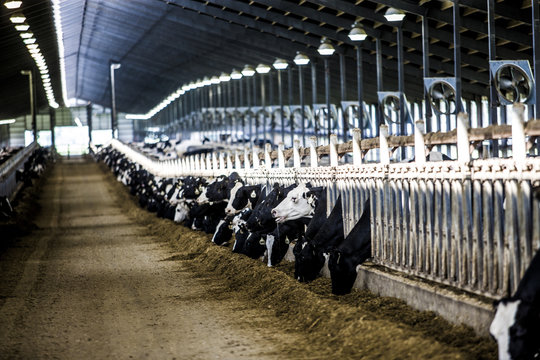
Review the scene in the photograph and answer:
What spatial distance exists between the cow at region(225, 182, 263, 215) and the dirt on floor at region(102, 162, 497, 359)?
2.40 meters

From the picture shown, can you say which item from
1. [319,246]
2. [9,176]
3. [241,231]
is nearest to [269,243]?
[241,231]

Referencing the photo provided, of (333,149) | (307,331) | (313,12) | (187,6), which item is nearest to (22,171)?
(187,6)

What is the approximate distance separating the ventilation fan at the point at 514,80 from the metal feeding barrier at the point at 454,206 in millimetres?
7357

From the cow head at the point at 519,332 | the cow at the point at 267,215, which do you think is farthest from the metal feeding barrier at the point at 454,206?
the cow at the point at 267,215

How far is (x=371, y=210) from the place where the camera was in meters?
10.8

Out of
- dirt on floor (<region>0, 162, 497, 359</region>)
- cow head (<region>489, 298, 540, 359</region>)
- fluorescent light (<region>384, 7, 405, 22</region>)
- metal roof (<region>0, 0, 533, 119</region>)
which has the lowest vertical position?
dirt on floor (<region>0, 162, 497, 359</region>)

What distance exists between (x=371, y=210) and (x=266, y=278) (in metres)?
1.98

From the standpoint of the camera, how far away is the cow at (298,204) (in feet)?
40.5

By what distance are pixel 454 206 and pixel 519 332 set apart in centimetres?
245

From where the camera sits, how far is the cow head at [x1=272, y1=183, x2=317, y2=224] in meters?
12.4

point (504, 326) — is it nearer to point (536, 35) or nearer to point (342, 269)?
point (342, 269)

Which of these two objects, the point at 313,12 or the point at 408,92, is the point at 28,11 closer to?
the point at 313,12

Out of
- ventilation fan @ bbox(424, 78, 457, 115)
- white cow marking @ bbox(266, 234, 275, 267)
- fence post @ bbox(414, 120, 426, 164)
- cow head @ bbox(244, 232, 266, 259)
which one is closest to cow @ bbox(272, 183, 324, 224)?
white cow marking @ bbox(266, 234, 275, 267)

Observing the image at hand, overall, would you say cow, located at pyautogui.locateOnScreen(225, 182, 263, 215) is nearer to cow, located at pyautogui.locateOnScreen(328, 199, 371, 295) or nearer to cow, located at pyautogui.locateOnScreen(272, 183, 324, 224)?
cow, located at pyautogui.locateOnScreen(272, 183, 324, 224)
